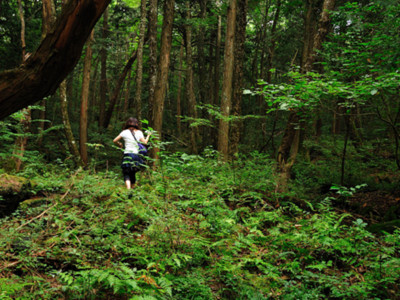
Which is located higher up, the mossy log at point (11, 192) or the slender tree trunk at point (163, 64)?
the slender tree trunk at point (163, 64)

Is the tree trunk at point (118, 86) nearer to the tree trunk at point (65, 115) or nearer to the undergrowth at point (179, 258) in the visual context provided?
the tree trunk at point (65, 115)

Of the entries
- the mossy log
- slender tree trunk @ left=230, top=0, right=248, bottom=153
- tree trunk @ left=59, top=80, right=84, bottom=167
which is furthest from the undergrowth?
tree trunk @ left=59, top=80, right=84, bottom=167

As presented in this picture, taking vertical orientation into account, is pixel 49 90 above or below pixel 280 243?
above

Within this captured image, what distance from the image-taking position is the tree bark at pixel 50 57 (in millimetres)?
2012

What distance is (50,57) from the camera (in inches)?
80.7

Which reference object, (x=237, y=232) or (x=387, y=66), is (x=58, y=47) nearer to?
(x=237, y=232)

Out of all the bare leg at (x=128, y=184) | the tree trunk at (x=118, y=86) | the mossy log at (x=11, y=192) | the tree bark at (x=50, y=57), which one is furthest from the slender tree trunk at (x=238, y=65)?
the tree trunk at (x=118, y=86)

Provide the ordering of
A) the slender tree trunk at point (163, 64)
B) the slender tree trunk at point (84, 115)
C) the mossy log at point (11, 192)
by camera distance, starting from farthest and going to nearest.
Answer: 1. the slender tree trunk at point (84, 115)
2. the slender tree trunk at point (163, 64)
3. the mossy log at point (11, 192)

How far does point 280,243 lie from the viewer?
13.9 ft

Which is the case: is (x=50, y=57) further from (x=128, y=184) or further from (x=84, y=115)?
(x=84, y=115)

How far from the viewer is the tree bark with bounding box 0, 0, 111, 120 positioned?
6.60 feet

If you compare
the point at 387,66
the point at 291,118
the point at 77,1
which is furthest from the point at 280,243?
the point at 291,118

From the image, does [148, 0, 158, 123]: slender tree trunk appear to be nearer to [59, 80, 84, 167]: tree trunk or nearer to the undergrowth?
[59, 80, 84, 167]: tree trunk

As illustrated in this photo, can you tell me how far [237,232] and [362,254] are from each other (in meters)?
1.87
